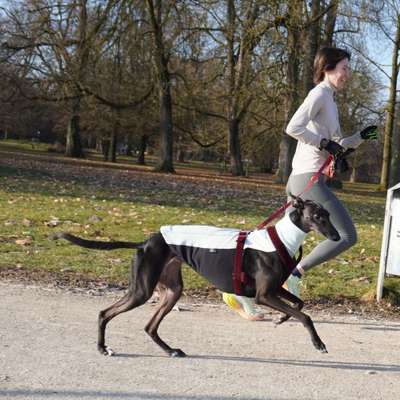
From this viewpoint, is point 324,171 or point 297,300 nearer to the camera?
point 297,300

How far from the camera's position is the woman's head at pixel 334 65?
5879 millimetres

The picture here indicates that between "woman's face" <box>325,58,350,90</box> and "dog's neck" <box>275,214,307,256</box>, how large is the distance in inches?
65.9

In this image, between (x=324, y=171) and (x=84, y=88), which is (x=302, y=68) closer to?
(x=84, y=88)

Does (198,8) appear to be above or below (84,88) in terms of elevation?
above

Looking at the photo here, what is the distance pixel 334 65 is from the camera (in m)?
5.88

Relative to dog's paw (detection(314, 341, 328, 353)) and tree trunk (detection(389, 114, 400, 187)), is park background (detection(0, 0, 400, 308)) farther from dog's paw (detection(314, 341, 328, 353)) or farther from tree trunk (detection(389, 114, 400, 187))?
dog's paw (detection(314, 341, 328, 353))

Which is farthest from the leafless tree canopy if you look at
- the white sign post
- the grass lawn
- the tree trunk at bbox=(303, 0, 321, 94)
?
the white sign post

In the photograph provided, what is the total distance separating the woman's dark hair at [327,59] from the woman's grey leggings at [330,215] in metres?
1.00

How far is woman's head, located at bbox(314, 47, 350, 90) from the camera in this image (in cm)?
588

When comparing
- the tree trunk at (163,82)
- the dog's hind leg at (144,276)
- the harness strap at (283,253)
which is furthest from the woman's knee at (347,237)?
the tree trunk at (163,82)

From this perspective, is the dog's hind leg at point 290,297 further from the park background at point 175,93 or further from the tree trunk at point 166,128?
the tree trunk at point 166,128

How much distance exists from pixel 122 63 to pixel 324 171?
2653cm

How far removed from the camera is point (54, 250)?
27.7 ft

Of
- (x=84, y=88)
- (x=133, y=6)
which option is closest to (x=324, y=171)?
(x=133, y=6)
